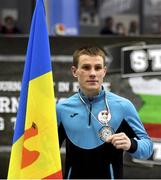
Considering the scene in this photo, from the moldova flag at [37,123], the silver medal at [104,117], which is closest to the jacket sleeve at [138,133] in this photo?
the silver medal at [104,117]

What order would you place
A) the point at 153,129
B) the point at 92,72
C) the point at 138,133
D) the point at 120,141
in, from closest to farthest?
the point at 120,141 → the point at 92,72 → the point at 138,133 → the point at 153,129

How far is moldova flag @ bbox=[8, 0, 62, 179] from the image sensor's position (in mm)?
3496

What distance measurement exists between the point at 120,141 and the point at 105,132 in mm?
199

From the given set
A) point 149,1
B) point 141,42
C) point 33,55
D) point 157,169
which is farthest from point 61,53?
point 149,1

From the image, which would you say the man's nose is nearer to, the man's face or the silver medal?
the man's face

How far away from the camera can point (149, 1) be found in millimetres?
12430

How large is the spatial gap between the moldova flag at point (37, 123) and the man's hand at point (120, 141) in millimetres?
369

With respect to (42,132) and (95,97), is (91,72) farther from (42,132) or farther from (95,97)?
(42,132)

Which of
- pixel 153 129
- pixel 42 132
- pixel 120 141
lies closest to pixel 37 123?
pixel 42 132

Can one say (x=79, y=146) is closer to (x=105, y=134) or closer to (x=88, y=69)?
(x=105, y=134)

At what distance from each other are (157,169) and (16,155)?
10.1ft

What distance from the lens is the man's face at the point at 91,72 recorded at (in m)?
3.47

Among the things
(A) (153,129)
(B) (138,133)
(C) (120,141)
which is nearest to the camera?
(C) (120,141)

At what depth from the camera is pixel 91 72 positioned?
3.46m
